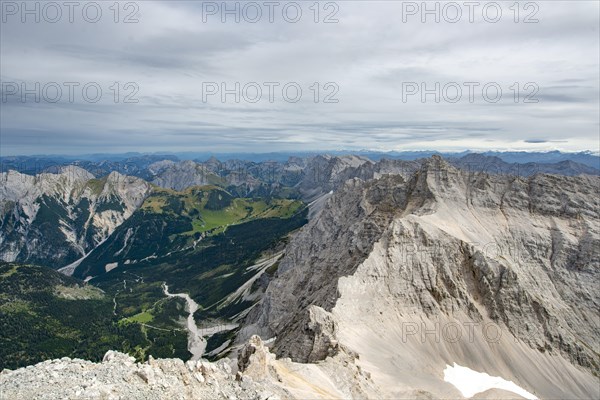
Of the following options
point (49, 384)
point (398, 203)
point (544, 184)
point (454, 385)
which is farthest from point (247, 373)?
point (544, 184)

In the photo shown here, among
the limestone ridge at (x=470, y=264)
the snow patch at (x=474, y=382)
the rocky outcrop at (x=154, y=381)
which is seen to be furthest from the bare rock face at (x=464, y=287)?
the rocky outcrop at (x=154, y=381)

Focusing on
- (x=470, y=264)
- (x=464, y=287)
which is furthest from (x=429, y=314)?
(x=470, y=264)

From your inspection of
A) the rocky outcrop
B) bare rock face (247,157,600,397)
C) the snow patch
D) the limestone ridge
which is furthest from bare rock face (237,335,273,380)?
the snow patch

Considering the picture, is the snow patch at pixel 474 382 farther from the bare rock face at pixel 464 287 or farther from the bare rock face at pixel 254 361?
the bare rock face at pixel 254 361

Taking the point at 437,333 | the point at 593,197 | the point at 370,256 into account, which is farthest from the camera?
the point at 593,197

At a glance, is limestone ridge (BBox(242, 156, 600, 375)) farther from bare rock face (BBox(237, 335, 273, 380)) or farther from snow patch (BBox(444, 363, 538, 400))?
bare rock face (BBox(237, 335, 273, 380))

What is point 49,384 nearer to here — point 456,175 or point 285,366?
point 285,366

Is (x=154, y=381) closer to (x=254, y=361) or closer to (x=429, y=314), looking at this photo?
(x=254, y=361)
